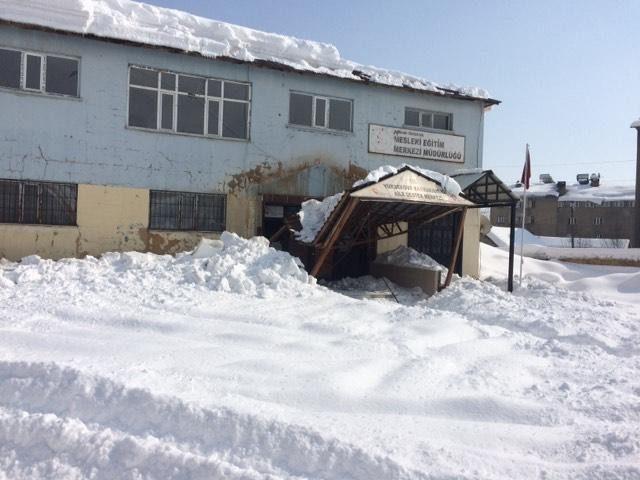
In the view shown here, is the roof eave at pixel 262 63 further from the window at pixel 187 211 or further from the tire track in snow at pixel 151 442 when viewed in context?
the tire track in snow at pixel 151 442

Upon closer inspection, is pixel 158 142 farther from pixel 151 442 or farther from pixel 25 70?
pixel 151 442

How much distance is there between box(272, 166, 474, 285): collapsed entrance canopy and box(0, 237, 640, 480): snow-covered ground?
7.54 feet

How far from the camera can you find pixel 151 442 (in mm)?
4340

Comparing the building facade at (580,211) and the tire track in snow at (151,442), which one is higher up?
the building facade at (580,211)

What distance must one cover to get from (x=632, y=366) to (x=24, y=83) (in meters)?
13.1

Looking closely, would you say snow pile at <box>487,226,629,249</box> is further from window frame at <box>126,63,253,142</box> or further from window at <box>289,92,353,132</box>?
window frame at <box>126,63,253,142</box>

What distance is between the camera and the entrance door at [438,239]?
1603cm

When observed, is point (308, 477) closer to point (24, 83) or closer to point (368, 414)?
point (368, 414)

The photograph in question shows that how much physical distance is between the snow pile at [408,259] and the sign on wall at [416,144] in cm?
319

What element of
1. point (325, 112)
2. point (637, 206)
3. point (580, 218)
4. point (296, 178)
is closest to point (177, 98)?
point (296, 178)

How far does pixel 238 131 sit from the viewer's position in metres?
15.1

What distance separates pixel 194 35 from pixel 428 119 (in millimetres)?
7373

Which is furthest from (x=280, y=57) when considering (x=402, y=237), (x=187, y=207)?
(x=402, y=237)

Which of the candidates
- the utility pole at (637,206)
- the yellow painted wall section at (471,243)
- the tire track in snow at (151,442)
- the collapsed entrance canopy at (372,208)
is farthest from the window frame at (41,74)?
the utility pole at (637,206)
